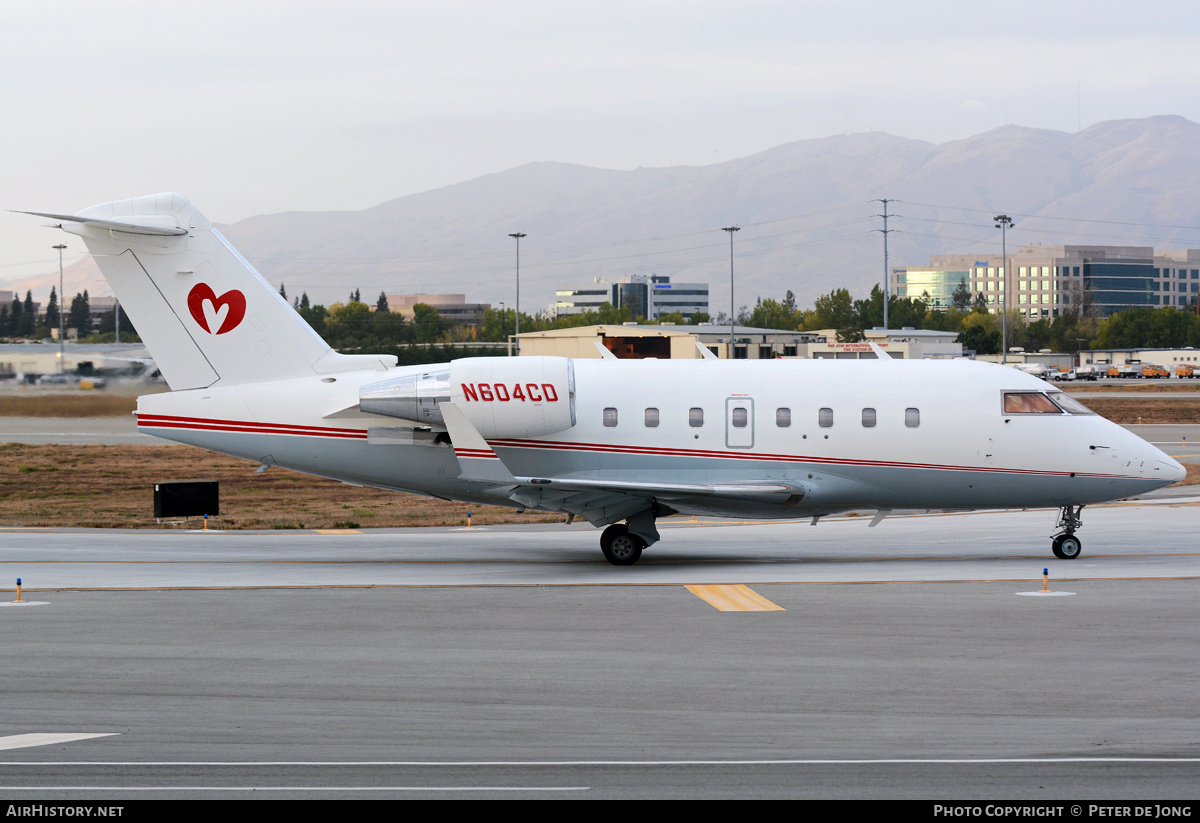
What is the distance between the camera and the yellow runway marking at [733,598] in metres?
18.7

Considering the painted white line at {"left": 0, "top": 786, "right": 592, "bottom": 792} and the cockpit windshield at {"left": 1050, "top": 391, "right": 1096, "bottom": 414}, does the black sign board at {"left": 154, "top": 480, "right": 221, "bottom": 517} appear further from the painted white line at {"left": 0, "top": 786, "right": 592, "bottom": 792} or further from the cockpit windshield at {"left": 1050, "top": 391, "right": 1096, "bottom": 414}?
the painted white line at {"left": 0, "top": 786, "right": 592, "bottom": 792}

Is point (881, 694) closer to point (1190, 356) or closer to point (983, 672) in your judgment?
point (983, 672)

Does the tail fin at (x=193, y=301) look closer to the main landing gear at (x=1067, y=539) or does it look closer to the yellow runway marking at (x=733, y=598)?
the yellow runway marking at (x=733, y=598)

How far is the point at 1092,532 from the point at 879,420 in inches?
320

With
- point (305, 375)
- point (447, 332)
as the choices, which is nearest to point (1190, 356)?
point (447, 332)

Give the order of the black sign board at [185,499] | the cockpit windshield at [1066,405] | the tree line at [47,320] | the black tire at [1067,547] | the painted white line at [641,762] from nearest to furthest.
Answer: the painted white line at [641,762] < the black tire at [1067,547] < the cockpit windshield at [1066,405] < the black sign board at [185,499] < the tree line at [47,320]

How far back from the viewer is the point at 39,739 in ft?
37.8

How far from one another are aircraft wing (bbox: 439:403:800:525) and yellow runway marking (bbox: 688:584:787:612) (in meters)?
2.47

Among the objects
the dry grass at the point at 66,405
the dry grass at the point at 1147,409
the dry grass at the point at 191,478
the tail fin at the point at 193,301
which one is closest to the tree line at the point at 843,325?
the dry grass at the point at 1147,409

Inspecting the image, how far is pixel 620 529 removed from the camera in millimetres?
23844

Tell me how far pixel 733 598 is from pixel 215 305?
39.1ft

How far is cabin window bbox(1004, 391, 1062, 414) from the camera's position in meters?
23.8

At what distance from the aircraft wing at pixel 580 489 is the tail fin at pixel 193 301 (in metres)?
3.83

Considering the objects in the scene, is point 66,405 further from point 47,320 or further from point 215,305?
point 47,320
